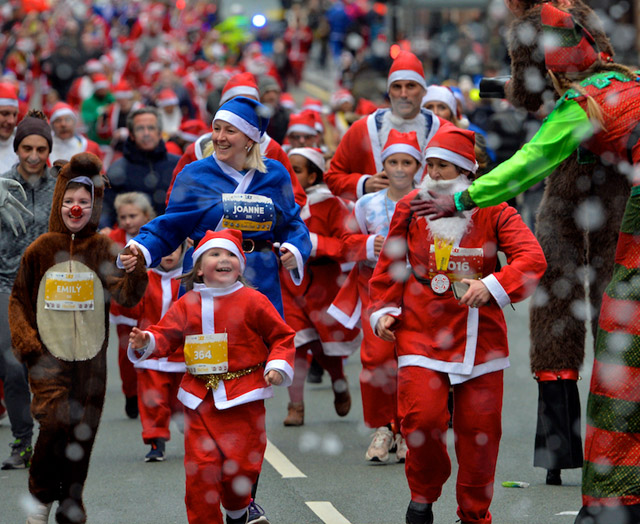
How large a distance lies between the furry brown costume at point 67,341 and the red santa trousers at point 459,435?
1.52 metres

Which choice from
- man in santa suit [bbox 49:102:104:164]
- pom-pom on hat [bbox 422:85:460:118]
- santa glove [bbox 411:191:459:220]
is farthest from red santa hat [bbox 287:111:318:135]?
santa glove [bbox 411:191:459:220]

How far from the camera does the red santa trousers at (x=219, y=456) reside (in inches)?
236

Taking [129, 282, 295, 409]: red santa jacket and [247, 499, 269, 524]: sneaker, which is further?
[247, 499, 269, 524]: sneaker

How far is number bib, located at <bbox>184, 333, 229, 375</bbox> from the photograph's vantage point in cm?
613

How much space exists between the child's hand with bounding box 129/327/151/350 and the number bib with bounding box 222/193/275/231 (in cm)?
96

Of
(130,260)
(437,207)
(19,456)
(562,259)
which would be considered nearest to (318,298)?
(19,456)

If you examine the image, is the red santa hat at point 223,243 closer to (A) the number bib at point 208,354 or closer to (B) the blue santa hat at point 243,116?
(A) the number bib at point 208,354

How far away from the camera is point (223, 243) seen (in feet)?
20.6

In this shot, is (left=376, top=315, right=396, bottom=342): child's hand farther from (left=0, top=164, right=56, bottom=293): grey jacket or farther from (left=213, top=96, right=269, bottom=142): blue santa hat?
(left=0, top=164, right=56, bottom=293): grey jacket

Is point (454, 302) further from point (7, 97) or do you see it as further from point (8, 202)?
point (7, 97)

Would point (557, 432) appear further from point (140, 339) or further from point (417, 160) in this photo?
point (140, 339)

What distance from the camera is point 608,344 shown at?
5359 millimetres

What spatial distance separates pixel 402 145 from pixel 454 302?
7.91ft

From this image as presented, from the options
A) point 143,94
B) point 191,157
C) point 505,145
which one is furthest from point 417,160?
point 143,94
